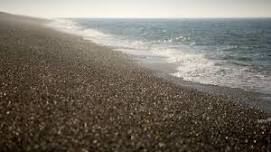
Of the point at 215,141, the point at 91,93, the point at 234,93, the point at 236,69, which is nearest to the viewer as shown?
the point at 215,141

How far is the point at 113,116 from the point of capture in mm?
14508

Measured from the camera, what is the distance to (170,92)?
20.2 m

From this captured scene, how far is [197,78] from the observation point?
28.2 m

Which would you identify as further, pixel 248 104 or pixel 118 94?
pixel 248 104

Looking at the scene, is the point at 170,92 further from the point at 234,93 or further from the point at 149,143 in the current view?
the point at 149,143

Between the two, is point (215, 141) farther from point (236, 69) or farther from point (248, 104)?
point (236, 69)

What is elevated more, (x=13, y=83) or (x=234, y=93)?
(x=13, y=83)

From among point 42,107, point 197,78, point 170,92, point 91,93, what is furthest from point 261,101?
point 42,107

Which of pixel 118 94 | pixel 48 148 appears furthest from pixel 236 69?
pixel 48 148

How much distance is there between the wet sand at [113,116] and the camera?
11.9m

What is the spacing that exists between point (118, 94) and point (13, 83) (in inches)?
222

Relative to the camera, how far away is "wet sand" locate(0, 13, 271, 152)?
38.9ft

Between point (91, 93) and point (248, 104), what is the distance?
9426mm

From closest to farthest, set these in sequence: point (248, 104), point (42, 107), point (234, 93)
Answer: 1. point (42, 107)
2. point (248, 104)
3. point (234, 93)
